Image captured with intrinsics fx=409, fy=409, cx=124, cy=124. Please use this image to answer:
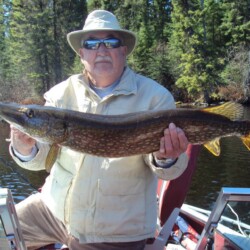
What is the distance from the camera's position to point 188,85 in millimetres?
35938

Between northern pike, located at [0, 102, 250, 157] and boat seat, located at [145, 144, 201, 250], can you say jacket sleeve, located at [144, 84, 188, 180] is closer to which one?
northern pike, located at [0, 102, 250, 157]

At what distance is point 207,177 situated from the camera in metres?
13.4

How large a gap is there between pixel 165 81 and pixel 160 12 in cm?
1123

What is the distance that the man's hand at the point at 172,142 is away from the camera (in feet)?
8.36

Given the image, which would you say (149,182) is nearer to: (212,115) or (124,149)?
(124,149)

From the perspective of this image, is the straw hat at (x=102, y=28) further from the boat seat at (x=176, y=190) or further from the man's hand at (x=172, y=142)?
the boat seat at (x=176, y=190)

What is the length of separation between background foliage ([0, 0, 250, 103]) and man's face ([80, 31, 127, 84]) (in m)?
30.5

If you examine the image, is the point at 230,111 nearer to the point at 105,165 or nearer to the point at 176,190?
the point at 105,165

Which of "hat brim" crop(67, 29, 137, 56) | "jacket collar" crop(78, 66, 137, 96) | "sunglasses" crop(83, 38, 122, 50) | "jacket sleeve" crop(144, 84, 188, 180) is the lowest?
"jacket sleeve" crop(144, 84, 188, 180)

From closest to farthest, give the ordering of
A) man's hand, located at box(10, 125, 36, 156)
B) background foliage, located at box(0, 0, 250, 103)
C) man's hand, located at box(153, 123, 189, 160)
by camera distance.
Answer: man's hand, located at box(153, 123, 189, 160), man's hand, located at box(10, 125, 36, 156), background foliage, located at box(0, 0, 250, 103)

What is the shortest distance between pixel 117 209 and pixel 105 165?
301 millimetres

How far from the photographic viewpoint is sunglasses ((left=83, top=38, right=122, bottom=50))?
2.94 meters

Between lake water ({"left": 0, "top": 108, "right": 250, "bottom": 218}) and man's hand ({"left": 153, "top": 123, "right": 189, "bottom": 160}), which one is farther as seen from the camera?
lake water ({"left": 0, "top": 108, "right": 250, "bottom": 218})

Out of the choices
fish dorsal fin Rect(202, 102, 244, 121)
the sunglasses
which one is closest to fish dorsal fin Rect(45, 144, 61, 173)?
the sunglasses
